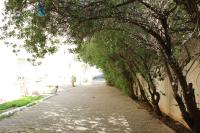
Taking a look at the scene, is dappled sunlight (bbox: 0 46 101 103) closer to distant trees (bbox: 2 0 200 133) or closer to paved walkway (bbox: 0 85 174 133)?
paved walkway (bbox: 0 85 174 133)

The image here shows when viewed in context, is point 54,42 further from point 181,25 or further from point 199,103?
point 199,103

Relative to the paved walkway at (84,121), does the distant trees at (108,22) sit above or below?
above

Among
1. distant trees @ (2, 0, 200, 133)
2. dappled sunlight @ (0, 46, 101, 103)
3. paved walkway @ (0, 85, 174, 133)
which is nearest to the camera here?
distant trees @ (2, 0, 200, 133)

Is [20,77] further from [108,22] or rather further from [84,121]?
[108,22]

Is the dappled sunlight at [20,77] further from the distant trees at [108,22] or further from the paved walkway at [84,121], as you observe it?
the distant trees at [108,22]

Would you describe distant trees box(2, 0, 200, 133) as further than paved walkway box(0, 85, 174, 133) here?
No

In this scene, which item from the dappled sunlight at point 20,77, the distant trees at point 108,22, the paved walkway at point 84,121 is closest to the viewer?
the distant trees at point 108,22

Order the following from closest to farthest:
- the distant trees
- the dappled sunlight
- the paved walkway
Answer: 1. the distant trees
2. the paved walkway
3. the dappled sunlight

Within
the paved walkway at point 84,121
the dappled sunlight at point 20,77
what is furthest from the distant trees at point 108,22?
the dappled sunlight at point 20,77


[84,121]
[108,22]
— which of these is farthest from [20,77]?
[108,22]

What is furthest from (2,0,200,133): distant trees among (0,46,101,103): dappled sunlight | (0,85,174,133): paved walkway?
(0,46,101,103): dappled sunlight

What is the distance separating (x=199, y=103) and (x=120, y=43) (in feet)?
11.2

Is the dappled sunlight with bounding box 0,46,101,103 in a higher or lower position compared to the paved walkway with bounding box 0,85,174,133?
higher

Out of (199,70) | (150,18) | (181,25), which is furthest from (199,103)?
(150,18)
